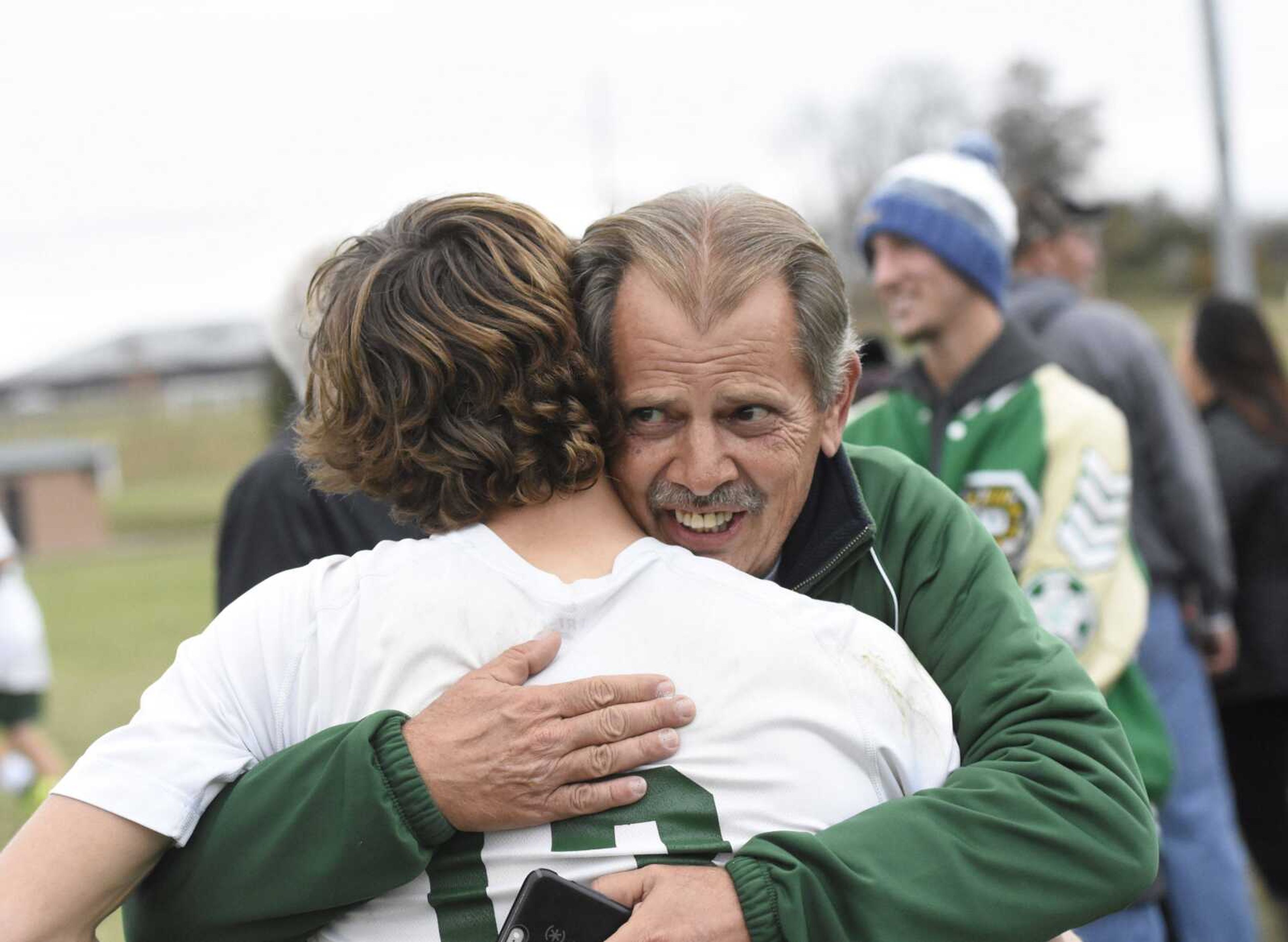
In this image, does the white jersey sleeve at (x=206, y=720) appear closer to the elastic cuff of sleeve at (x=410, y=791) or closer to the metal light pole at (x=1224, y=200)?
the elastic cuff of sleeve at (x=410, y=791)

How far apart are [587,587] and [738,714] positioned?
21cm

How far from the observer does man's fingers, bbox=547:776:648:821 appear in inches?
58.9

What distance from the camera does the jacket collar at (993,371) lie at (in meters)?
3.44

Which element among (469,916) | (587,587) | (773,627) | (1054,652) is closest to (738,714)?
(773,627)

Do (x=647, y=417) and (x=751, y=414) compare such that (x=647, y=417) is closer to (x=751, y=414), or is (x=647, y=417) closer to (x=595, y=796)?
(x=751, y=414)

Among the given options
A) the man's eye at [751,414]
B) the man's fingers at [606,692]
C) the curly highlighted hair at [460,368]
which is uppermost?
the curly highlighted hair at [460,368]

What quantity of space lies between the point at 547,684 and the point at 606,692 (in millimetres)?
73

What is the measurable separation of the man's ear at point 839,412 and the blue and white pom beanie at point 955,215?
1.68 m

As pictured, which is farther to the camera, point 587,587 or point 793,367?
point 793,367

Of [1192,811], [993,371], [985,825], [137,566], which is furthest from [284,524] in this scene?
[137,566]

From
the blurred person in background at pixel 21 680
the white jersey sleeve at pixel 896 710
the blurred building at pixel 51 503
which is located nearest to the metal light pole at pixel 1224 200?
the white jersey sleeve at pixel 896 710

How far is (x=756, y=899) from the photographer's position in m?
1.45

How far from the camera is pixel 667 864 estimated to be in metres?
1.49

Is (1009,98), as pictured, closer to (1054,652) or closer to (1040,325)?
(1040,325)
